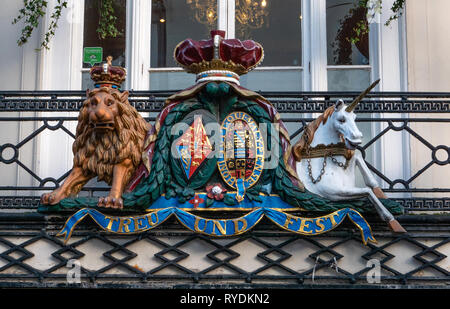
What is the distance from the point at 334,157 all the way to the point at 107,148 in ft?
5.83

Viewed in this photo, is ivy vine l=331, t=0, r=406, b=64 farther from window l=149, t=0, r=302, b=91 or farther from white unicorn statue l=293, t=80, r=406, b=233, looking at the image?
white unicorn statue l=293, t=80, r=406, b=233

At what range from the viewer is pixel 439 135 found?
19.9 feet

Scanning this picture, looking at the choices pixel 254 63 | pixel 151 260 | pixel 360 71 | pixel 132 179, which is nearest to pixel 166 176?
pixel 132 179

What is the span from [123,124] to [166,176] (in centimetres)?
52

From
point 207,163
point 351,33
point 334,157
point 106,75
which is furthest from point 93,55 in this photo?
point 334,157

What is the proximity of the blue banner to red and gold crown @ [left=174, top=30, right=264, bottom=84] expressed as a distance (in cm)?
109

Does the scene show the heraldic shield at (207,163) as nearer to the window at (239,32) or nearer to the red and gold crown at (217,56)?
the red and gold crown at (217,56)

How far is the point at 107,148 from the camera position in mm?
4957

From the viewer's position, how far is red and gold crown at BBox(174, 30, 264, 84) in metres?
4.99

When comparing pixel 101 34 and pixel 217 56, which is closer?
pixel 217 56

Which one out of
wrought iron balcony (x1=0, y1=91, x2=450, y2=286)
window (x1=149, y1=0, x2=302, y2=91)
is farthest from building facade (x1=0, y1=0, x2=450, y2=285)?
wrought iron balcony (x1=0, y1=91, x2=450, y2=286)

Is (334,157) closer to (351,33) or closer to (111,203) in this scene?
(111,203)

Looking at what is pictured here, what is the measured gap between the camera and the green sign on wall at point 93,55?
664 cm

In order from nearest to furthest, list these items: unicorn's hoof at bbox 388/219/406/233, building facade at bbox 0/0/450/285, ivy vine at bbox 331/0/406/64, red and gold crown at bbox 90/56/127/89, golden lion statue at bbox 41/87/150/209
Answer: unicorn's hoof at bbox 388/219/406/233, golden lion statue at bbox 41/87/150/209, red and gold crown at bbox 90/56/127/89, building facade at bbox 0/0/450/285, ivy vine at bbox 331/0/406/64
